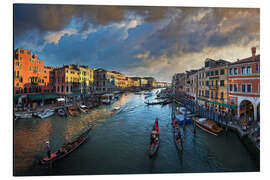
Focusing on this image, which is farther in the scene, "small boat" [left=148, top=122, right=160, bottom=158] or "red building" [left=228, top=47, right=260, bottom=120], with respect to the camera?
"red building" [left=228, top=47, right=260, bottom=120]

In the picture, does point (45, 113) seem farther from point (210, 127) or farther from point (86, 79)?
point (210, 127)

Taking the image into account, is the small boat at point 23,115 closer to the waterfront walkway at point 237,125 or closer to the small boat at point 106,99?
the small boat at point 106,99

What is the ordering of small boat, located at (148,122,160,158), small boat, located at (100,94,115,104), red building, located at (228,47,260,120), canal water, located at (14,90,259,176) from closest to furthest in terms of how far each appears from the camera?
1. canal water, located at (14,90,259,176)
2. small boat, located at (148,122,160,158)
3. red building, located at (228,47,260,120)
4. small boat, located at (100,94,115,104)

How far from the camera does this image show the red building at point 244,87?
7301 mm

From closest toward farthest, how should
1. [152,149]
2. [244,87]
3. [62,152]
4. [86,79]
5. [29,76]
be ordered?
[62,152]
[152,149]
[244,87]
[29,76]
[86,79]

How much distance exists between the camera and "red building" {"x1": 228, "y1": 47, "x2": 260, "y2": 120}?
730 centimetres

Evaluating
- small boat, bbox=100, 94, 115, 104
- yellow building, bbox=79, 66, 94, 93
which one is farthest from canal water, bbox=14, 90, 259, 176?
yellow building, bbox=79, 66, 94, 93

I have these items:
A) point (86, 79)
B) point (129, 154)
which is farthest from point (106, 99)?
point (129, 154)

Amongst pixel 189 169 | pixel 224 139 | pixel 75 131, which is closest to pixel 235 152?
pixel 224 139

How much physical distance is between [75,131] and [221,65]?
14832 millimetres

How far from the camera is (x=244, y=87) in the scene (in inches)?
318

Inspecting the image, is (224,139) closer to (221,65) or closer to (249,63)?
(249,63)

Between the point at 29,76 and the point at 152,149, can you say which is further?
the point at 29,76

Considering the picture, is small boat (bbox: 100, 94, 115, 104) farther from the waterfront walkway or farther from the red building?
the red building
